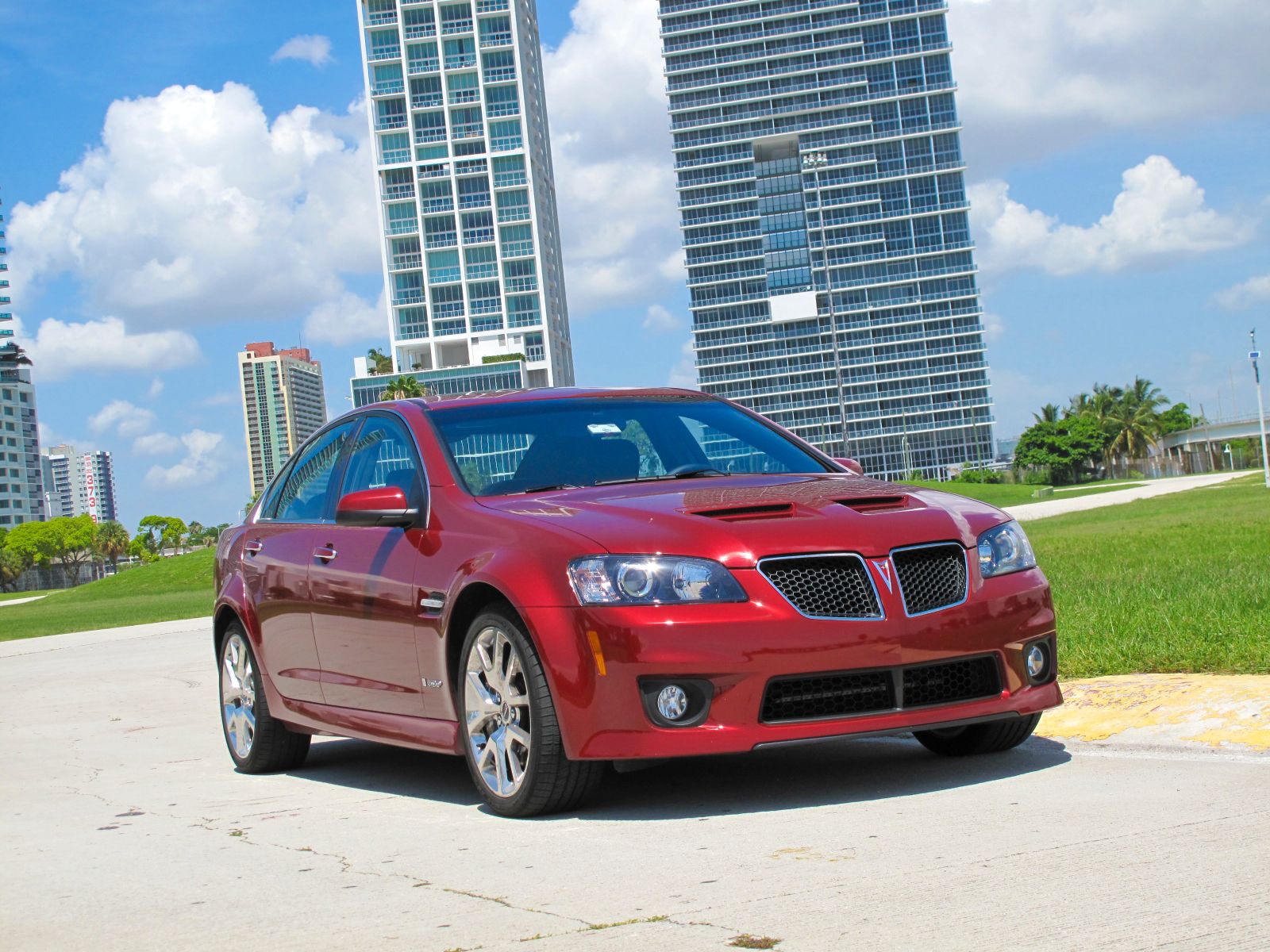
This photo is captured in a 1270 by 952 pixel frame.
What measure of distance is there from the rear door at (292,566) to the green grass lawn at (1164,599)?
3.75m

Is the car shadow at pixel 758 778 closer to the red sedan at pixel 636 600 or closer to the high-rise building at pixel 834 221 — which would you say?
the red sedan at pixel 636 600

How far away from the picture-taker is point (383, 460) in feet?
21.5

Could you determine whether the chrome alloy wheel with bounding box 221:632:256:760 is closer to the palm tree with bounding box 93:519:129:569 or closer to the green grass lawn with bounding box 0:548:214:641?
the green grass lawn with bounding box 0:548:214:641

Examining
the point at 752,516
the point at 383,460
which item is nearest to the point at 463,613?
the point at 752,516

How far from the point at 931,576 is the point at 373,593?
2.27 metres

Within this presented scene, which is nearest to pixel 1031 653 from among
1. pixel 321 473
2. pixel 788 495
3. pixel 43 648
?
pixel 788 495

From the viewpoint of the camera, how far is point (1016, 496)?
75.1 meters

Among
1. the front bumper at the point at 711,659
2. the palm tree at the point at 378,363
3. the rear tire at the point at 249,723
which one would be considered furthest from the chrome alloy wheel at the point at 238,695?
the palm tree at the point at 378,363

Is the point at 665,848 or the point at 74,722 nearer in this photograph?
the point at 665,848

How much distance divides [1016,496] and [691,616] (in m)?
72.8

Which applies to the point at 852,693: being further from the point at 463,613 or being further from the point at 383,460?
the point at 383,460

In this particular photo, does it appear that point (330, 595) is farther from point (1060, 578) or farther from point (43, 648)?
point (43, 648)

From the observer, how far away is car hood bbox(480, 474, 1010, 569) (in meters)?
4.96

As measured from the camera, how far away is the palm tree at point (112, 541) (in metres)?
172
